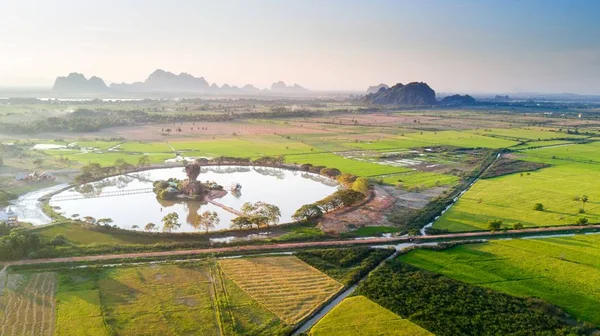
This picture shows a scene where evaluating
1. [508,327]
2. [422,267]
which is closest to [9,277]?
[422,267]

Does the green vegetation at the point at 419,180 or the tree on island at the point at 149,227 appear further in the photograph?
the green vegetation at the point at 419,180

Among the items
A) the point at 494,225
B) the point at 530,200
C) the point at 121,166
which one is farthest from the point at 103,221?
the point at 530,200

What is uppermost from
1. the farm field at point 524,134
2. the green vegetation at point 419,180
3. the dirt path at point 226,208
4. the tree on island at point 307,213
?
the farm field at point 524,134

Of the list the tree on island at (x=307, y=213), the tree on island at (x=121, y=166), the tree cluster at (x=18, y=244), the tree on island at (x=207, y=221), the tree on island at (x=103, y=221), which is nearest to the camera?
the tree cluster at (x=18, y=244)

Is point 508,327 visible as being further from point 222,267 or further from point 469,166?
point 469,166

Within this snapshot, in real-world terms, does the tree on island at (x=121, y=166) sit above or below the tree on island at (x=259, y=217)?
above

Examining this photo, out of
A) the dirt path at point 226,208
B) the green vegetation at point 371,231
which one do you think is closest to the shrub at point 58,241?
the dirt path at point 226,208

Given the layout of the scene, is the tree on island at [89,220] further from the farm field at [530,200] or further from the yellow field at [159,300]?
the farm field at [530,200]

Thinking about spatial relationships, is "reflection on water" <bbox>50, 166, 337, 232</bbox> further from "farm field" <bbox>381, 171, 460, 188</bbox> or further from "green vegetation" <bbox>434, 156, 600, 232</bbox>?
"green vegetation" <bbox>434, 156, 600, 232</bbox>
